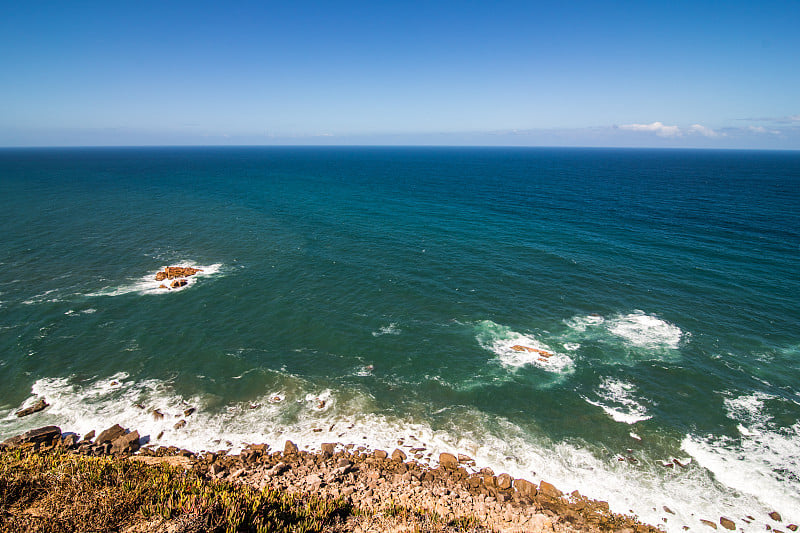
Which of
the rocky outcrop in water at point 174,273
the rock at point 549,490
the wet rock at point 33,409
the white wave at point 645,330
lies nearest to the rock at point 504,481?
the rock at point 549,490

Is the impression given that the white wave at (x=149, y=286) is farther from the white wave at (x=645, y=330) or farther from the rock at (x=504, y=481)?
the white wave at (x=645, y=330)

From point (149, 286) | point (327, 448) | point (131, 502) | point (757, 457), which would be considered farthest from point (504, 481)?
point (149, 286)

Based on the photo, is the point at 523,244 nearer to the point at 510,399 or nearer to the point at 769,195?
the point at 510,399

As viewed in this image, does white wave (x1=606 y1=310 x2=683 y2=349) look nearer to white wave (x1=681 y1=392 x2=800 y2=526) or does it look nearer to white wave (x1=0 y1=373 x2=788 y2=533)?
white wave (x1=681 y1=392 x2=800 y2=526)

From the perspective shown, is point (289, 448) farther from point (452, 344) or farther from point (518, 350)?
point (518, 350)

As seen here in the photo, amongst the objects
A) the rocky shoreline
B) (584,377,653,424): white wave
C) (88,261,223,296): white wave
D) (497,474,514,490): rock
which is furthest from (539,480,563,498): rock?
(88,261,223,296): white wave
